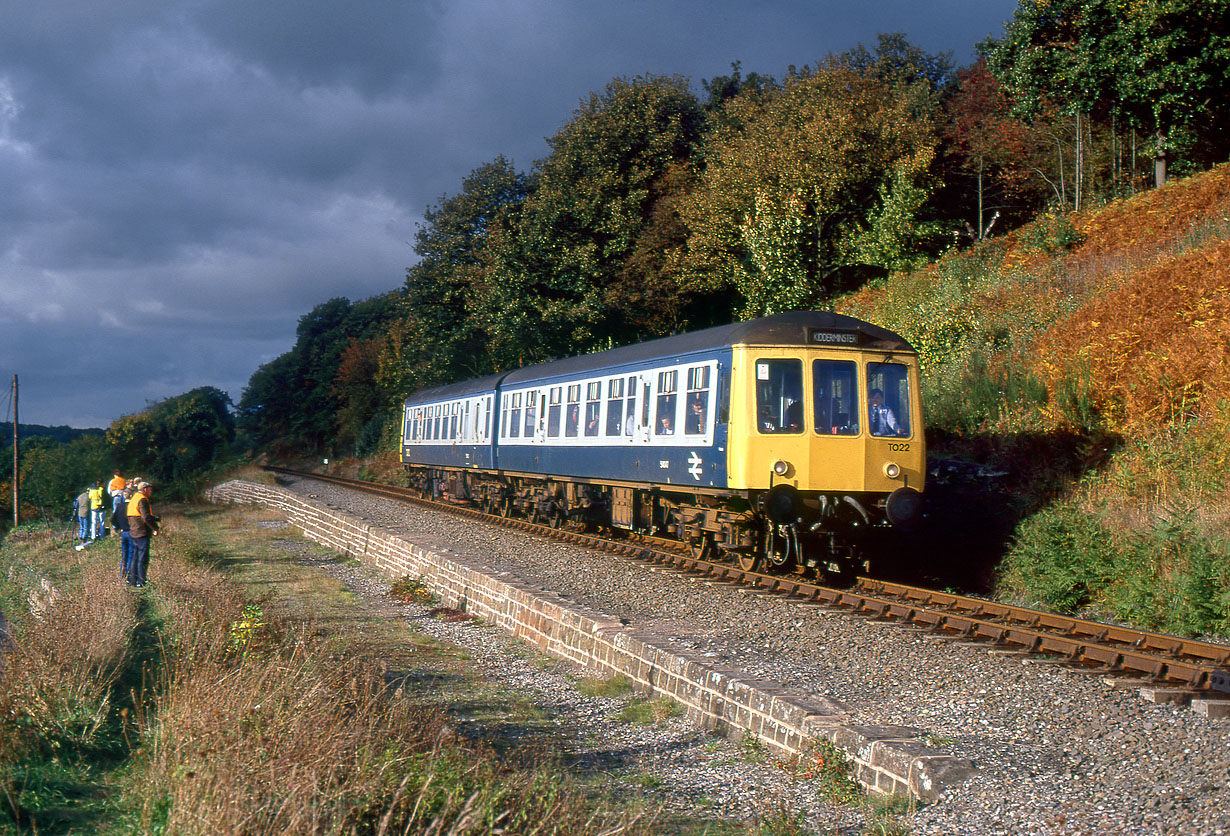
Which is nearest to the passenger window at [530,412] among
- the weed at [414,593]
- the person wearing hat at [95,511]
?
the weed at [414,593]

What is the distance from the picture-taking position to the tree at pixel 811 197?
2466 cm

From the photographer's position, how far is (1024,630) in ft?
25.9

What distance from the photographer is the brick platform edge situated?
5.09 meters

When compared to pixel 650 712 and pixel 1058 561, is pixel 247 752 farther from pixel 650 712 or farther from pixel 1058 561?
pixel 1058 561

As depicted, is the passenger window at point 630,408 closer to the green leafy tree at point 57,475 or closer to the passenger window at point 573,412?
the passenger window at point 573,412

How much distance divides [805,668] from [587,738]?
1707 millimetres

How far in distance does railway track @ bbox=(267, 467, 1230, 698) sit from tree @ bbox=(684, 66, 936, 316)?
13.2m

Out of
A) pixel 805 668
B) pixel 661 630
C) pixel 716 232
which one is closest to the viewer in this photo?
pixel 805 668

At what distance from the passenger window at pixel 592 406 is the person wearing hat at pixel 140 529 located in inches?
247

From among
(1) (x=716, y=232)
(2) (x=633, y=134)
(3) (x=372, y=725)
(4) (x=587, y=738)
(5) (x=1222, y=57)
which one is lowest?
(4) (x=587, y=738)

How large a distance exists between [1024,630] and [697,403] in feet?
16.9

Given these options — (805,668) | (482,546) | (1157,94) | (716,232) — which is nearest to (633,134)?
(716,232)

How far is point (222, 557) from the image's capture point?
60.4 feet

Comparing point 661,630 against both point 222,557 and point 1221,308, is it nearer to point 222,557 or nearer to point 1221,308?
point 1221,308
